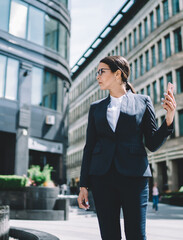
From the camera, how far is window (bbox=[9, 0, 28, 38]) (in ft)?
72.4

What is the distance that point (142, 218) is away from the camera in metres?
2.54

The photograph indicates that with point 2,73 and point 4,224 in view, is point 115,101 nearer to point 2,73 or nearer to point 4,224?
point 4,224

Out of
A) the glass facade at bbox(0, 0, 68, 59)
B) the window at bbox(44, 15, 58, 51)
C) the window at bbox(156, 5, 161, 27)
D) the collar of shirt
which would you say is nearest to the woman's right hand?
the collar of shirt

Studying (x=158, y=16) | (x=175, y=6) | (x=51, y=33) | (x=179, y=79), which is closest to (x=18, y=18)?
(x=51, y=33)

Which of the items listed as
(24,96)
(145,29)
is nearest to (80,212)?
(24,96)

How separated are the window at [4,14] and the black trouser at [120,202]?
20.5 metres

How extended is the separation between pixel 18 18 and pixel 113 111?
21.2m

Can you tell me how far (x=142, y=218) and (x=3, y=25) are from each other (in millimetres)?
20786

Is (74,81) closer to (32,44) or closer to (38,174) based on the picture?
(32,44)

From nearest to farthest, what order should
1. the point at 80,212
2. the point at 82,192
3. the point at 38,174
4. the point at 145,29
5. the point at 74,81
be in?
the point at 82,192
the point at 38,174
the point at 80,212
the point at 145,29
the point at 74,81

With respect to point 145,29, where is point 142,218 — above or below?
below

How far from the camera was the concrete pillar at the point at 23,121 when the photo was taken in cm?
2114

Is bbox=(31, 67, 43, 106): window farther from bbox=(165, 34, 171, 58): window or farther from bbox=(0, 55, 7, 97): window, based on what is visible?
bbox=(165, 34, 171, 58): window

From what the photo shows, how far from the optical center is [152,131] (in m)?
2.76
